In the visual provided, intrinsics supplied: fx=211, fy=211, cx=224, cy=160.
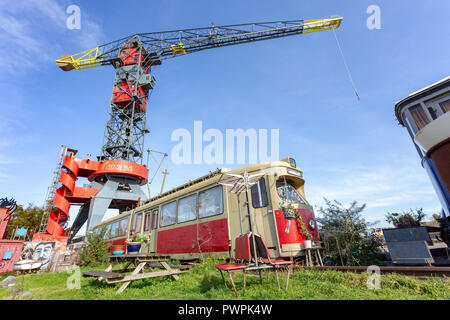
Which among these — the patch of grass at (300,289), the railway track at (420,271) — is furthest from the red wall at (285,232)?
the railway track at (420,271)

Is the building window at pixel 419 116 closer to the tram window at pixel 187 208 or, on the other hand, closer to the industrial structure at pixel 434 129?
the industrial structure at pixel 434 129

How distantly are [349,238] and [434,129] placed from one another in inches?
192

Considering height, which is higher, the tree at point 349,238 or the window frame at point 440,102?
the window frame at point 440,102

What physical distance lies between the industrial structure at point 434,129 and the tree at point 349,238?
2916 millimetres

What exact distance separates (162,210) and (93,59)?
124ft

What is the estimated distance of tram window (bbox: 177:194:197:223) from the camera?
25.2 feet

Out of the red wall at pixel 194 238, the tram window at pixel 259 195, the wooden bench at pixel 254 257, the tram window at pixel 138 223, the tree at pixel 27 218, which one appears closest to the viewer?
the wooden bench at pixel 254 257

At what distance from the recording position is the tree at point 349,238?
5.90 m

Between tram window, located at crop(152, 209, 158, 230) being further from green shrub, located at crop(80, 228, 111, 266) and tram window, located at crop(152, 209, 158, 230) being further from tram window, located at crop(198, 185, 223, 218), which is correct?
green shrub, located at crop(80, 228, 111, 266)

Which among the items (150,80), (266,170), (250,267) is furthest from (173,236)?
(150,80)

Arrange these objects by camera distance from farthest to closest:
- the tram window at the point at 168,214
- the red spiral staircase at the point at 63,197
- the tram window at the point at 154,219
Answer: the red spiral staircase at the point at 63,197, the tram window at the point at 154,219, the tram window at the point at 168,214

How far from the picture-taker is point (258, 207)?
6.05 m

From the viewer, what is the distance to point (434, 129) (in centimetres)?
712

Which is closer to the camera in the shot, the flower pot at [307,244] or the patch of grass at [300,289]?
the patch of grass at [300,289]
